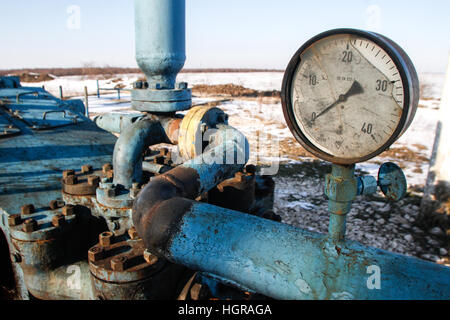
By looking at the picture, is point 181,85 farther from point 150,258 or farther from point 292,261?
point 292,261

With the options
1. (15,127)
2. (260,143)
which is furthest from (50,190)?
(260,143)

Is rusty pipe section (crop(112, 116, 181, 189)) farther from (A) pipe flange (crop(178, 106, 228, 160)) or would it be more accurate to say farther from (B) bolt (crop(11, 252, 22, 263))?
(B) bolt (crop(11, 252, 22, 263))

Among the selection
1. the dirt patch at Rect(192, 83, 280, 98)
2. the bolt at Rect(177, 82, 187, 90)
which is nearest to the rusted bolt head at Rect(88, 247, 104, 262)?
the bolt at Rect(177, 82, 187, 90)

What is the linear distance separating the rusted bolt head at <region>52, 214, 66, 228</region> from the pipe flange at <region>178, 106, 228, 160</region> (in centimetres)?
84

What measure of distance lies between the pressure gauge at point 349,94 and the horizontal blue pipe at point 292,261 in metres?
0.29

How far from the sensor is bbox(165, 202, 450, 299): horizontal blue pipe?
834 millimetres

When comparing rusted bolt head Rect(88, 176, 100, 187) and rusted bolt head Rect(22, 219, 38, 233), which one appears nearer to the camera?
rusted bolt head Rect(22, 219, 38, 233)

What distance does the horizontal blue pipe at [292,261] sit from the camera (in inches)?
32.8

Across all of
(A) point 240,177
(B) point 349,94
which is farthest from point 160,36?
(B) point 349,94

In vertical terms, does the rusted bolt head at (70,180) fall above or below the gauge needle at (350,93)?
below

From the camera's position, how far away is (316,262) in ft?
3.06

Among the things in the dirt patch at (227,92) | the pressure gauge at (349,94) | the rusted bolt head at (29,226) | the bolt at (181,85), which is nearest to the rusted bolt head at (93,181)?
the rusted bolt head at (29,226)

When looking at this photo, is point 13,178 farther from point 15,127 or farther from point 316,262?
point 316,262

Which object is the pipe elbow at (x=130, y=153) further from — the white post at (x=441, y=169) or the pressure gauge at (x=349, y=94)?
the white post at (x=441, y=169)
